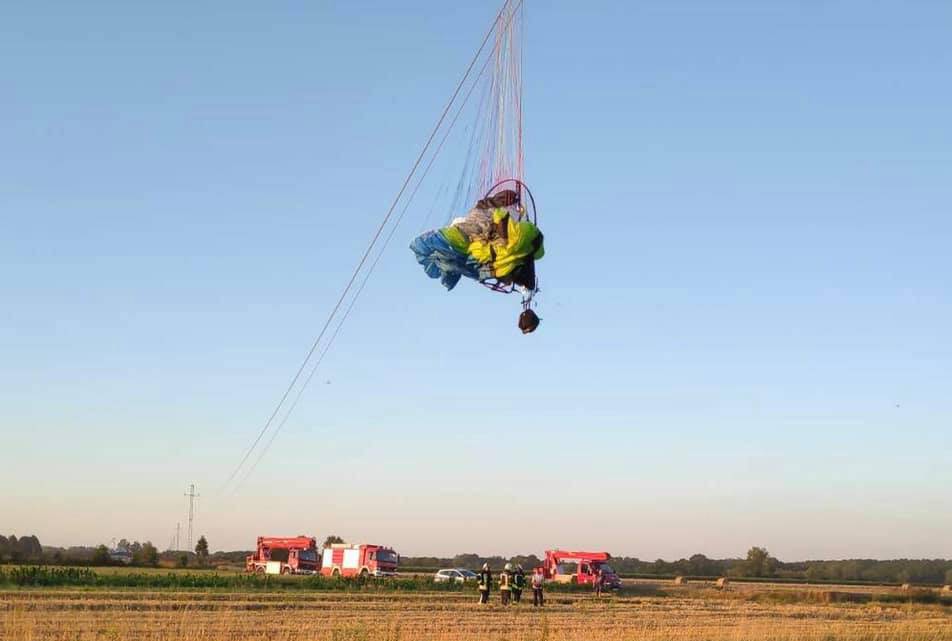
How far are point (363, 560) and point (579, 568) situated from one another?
11.0 metres

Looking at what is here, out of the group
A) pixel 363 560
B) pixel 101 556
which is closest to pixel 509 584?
pixel 363 560

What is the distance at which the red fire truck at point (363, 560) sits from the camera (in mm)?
58062

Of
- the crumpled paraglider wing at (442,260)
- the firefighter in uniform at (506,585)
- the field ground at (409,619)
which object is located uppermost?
the crumpled paraglider wing at (442,260)

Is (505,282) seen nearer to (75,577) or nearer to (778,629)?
(778,629)

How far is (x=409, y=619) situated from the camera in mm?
25672

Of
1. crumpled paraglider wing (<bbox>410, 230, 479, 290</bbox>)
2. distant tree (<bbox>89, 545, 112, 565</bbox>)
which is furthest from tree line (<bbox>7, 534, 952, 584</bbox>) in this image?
crumpled paraglider wing (<bbox>410, 230, 479, 290</bbox>)

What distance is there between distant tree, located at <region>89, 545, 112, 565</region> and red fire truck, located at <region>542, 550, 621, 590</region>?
3187 cm

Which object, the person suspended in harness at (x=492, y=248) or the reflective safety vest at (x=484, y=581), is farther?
the reflective safety vest at (x=484, y=581)

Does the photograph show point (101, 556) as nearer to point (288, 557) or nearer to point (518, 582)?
point (288, 557)

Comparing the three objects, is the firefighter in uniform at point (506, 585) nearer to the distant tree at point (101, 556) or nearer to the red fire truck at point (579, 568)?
the red fire truck at point (579, 568)

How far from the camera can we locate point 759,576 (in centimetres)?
9588

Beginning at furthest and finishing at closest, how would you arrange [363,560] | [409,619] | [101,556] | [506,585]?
1. [101,556]
2. [363,560]
3. [506,585]
4. [409,619]

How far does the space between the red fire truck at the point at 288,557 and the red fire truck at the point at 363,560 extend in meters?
2.92

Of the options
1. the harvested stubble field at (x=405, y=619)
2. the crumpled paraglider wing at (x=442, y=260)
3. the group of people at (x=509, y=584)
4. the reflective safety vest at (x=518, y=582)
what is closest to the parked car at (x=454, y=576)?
the harvested stubble field at (x=405, y=619)
